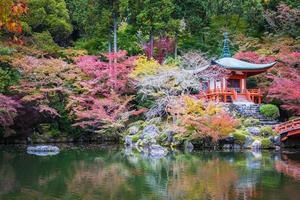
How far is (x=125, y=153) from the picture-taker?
907 inches

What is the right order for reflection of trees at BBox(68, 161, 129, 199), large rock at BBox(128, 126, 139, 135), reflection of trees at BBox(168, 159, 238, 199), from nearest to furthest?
reflection of trees at BBox(168, 159, 238, 199), reflection of trees at BBox(68, 161, 129, 199), large rock at BBox(128, 126, 139, 135)

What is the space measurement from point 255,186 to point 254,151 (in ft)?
31.7

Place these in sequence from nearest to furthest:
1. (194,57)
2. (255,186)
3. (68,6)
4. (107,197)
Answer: (107,197)
(255,186)
(194,57)
(68,6)

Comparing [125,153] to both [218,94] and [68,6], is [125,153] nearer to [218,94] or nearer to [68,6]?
[218,94]

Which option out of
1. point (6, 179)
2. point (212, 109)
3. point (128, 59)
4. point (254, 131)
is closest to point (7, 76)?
point (128, 59)

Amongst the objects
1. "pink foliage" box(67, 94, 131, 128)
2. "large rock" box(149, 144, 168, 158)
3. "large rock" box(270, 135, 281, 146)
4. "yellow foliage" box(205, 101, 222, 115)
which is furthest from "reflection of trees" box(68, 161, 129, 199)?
"large rock" box(270, 135, 281, 146)

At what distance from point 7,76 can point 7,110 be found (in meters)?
3.48

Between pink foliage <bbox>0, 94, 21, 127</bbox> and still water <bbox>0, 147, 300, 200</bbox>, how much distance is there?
2.33 meters

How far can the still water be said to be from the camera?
1258 cm

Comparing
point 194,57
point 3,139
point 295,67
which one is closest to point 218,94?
point 194,57

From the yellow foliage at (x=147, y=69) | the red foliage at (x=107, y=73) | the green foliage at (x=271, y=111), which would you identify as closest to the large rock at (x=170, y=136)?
the yellow foliage at (x=147, y=69)

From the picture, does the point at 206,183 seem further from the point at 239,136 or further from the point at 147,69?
the point at 147,69

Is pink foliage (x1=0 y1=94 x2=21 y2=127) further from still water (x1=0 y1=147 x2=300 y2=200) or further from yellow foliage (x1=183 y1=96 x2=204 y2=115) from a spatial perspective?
yellow foliage (x1=183 y1=96 x2=204 y2=115)

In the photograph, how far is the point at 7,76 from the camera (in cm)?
2694
